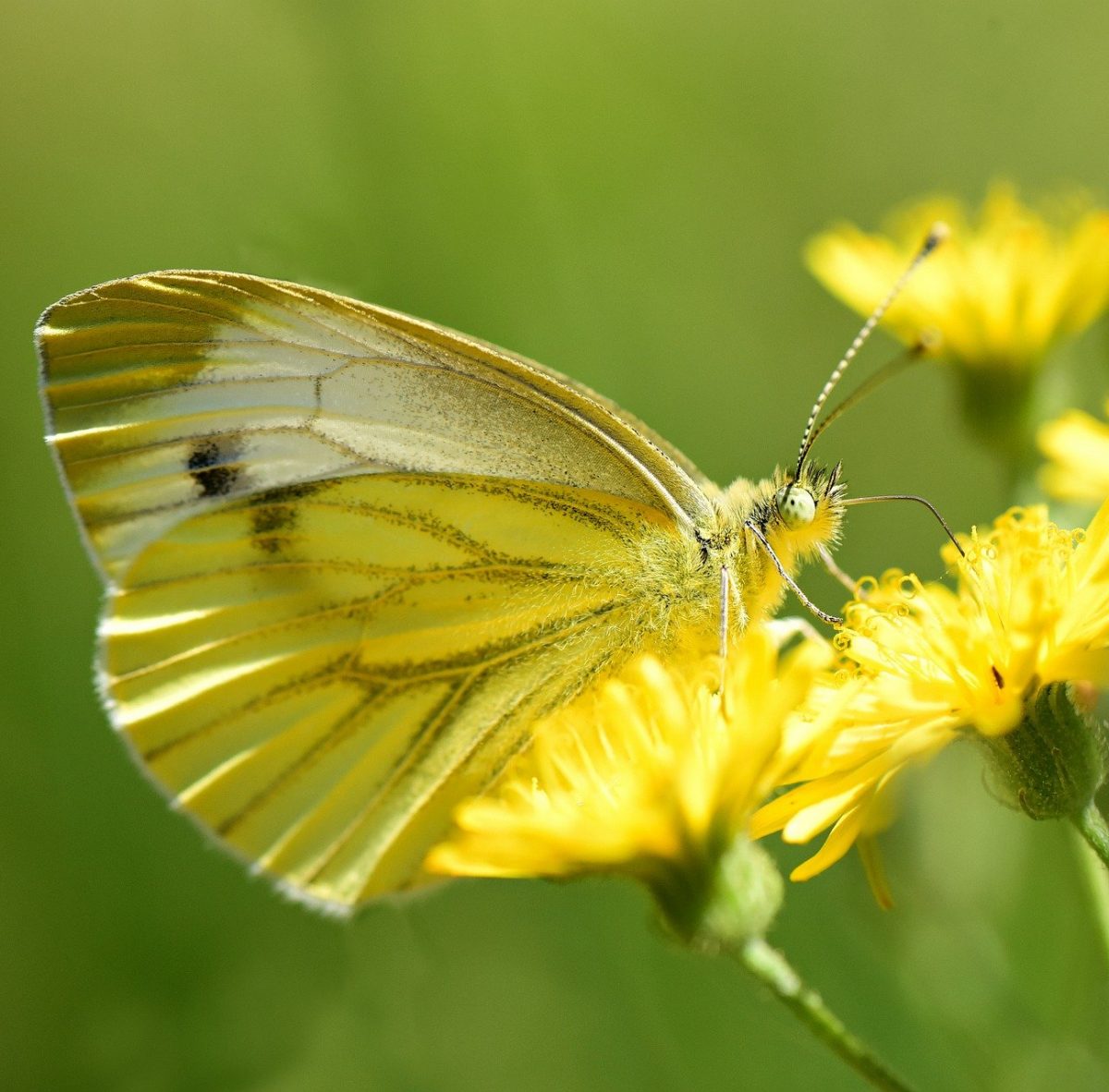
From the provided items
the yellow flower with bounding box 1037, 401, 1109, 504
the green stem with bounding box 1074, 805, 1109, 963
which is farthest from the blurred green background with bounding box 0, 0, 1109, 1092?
the yellow flower with bounding box 1037, 401, 1109, 504

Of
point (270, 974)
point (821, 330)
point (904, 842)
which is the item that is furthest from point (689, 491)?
point (821, 330)

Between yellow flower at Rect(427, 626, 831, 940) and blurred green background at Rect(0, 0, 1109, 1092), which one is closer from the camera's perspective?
yellow flower at Rect(427, 626, 831, 940)

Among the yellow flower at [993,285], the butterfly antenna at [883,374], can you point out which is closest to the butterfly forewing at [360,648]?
the butterfly antenna at [883,374]

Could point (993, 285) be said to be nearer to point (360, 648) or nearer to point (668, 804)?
point (360, 648)

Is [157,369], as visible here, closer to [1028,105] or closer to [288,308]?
[288,308]

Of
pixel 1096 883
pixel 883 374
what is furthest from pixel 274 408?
pixel 1096 883

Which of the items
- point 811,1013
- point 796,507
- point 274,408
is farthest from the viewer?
point 274,408

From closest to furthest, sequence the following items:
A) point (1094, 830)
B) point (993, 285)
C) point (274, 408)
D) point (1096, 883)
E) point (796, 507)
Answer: point (1094, 830), point (1096, 883), point (796, 507), point (274, 408), point (993, 285)

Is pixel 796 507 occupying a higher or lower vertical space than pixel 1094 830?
higher

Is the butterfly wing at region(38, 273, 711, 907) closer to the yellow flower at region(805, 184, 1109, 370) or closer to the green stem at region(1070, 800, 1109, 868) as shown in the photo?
the green stem at region(1070, 800, 1109, 868)

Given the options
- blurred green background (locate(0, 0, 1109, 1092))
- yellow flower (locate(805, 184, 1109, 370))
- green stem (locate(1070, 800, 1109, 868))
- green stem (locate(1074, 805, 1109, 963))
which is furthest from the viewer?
yellow flower (locate(805, 184, 1109, 370))
